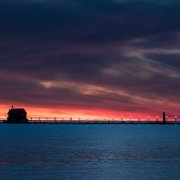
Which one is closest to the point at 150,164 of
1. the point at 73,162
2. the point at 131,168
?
the point at 131,168

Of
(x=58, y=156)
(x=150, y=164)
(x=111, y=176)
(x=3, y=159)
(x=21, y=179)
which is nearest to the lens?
(x=21, y=179)

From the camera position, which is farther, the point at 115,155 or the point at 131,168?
the point at 115,155

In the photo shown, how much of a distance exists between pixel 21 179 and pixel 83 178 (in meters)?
6.99

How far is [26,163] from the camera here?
→ 7775cm

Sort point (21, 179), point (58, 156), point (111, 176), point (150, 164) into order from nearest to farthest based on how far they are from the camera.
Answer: point (21, 179)
point (111, 176)
point (150, 164)
point (58, 156)

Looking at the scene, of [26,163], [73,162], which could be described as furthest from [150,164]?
[26,163]

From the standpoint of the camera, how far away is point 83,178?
62.4m

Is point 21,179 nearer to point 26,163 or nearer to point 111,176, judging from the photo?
point 111,176

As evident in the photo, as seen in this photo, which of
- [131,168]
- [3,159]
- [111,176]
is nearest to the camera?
[111,176]

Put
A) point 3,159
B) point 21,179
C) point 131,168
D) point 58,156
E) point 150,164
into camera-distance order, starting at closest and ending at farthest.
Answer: point 21,179 → point 131,168 → point 150,164 → point 3,159 → point 58,156

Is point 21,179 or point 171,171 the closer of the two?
point 21,179

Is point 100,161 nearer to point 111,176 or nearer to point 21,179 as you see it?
point 111,176

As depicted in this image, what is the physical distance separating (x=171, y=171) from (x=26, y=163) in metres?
21.1

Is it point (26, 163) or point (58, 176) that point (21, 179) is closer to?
point (58, 176)
